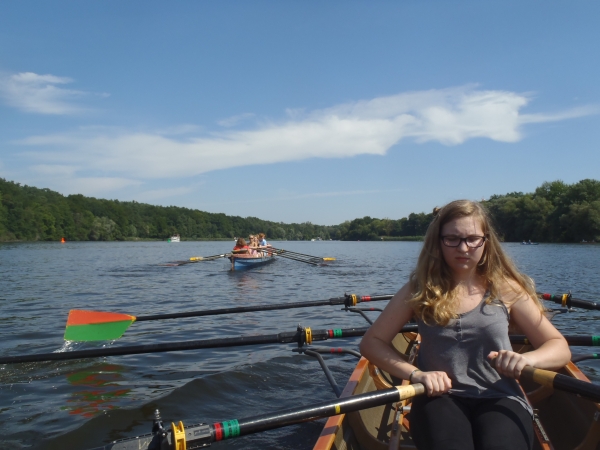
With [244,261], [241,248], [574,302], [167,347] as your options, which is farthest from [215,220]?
[167,347]

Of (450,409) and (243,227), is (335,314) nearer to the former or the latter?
(450,409)

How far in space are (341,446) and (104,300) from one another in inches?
475

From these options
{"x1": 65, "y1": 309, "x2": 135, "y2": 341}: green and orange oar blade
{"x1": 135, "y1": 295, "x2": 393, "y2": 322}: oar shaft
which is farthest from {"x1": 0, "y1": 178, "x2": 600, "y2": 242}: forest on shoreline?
{"x1": 65, "y1": 309, "x2": 135, "y2": 341}: green and orange oar blade

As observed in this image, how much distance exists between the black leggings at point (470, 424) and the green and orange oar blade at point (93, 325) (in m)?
5.39

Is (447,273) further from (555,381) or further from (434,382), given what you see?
(555,381)

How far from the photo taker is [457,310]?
8.96ft

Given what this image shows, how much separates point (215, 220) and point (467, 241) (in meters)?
134

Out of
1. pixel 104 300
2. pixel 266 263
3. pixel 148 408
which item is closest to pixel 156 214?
pixel 266 263

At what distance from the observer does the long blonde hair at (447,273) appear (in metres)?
2.72

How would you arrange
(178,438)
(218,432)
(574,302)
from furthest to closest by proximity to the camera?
(574,302) < (218,432) < (178,438)

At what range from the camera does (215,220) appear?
134 metres

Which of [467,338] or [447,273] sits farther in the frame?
[447,273]

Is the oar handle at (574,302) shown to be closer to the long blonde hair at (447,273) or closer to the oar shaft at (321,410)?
the long blonde hair at (447,273)

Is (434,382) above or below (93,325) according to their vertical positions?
above
